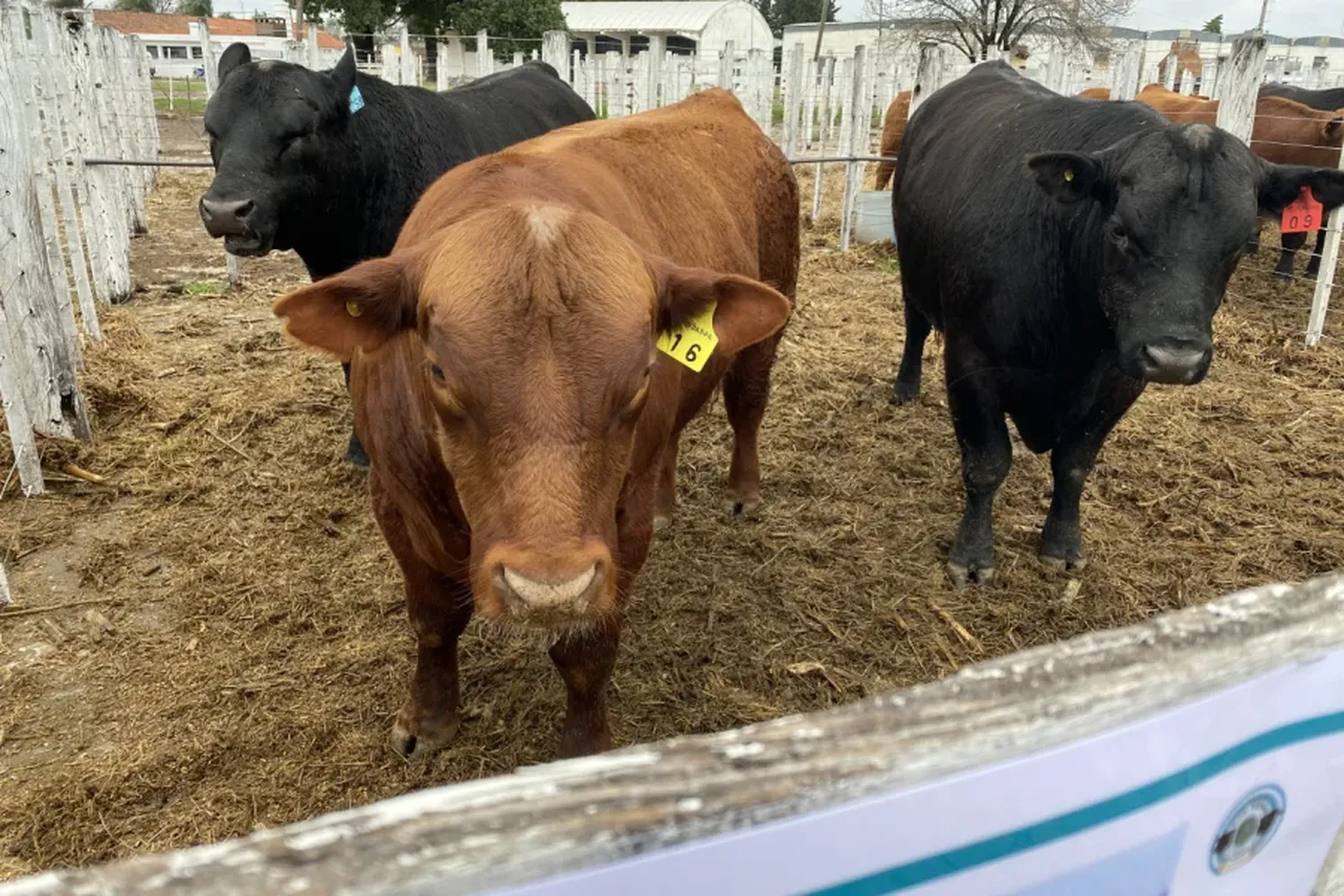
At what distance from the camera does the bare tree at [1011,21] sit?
96.5ft

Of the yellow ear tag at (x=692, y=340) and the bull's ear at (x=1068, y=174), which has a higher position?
the bull's ear at (x=1068, y=174)

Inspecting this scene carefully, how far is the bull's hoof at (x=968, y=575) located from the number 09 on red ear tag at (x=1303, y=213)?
1.72 meters

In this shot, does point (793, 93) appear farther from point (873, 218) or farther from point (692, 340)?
point (692, 340)

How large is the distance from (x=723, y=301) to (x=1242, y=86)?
586cm

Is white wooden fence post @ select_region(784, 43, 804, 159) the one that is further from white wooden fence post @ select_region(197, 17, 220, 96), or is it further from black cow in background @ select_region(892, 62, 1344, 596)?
black cow in background @ select_region(892, 62, 1344, 596)

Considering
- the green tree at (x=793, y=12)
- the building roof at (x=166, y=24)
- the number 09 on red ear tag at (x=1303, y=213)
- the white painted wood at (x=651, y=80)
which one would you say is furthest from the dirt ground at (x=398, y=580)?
the green tree at (x=793, y=12)

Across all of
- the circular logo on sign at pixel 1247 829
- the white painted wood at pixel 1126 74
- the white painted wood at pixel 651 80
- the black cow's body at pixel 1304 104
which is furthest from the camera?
the white painted wood at pixel 651 80

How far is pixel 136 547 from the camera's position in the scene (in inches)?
147

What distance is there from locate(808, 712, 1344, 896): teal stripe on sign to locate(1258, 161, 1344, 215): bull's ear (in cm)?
315

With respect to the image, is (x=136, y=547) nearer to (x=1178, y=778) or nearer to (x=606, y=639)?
(x=606, y=639)

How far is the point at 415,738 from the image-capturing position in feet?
8.84

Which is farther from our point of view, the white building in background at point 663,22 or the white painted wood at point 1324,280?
the white building in background at point 663,22

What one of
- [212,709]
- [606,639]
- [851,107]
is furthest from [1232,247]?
[851,107]

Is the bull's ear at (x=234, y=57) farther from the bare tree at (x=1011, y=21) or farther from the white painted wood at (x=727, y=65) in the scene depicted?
the bare tree at (x=1011, y=21)
